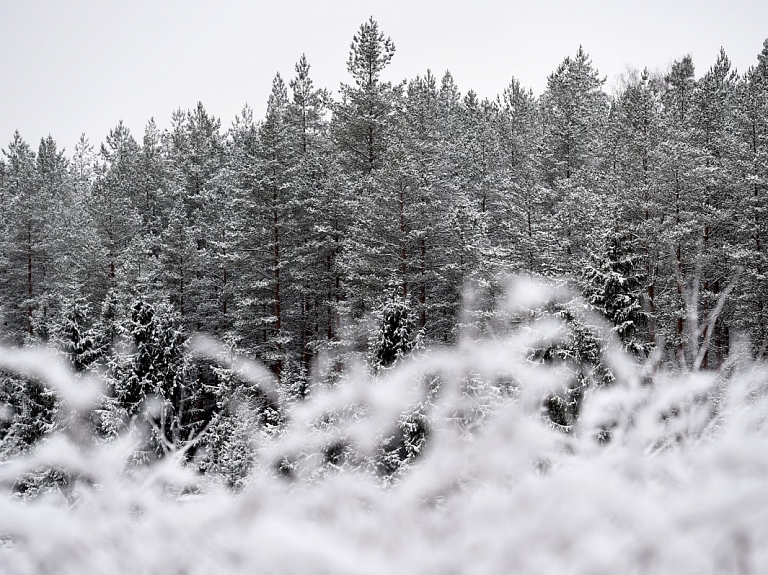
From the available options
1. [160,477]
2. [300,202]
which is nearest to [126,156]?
[300,202]

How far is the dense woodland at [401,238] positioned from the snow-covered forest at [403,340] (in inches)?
6.1

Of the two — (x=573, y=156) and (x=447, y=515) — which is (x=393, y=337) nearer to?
(x=447, y=515)

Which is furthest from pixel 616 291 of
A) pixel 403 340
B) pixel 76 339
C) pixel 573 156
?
pixel 76 339

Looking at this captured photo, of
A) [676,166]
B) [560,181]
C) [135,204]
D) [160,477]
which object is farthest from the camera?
[135,204]

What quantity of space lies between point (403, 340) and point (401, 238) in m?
8.46

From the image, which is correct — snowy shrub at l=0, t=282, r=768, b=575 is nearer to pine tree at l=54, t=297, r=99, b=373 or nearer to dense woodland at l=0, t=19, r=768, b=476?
dense woodland at l=0, t=19, r=768, b=476

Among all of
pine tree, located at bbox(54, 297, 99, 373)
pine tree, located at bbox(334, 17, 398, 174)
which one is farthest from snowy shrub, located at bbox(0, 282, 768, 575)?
pine tree, located at bbox(334, 17, 398, 174)

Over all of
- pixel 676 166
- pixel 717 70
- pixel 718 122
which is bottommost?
pixel 676 166

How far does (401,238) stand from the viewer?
21438 millimetres

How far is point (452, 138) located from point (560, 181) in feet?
32.8

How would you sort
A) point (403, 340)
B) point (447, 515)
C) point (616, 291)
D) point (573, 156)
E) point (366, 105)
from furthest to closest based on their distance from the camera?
point (366, 105)
point (573, 156)
point (616, 291)
point (403, 340)
point (447, 515)

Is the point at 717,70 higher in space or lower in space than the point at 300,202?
higher

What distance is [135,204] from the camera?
3688 cm

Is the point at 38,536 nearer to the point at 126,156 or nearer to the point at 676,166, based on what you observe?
the point at 676,166
